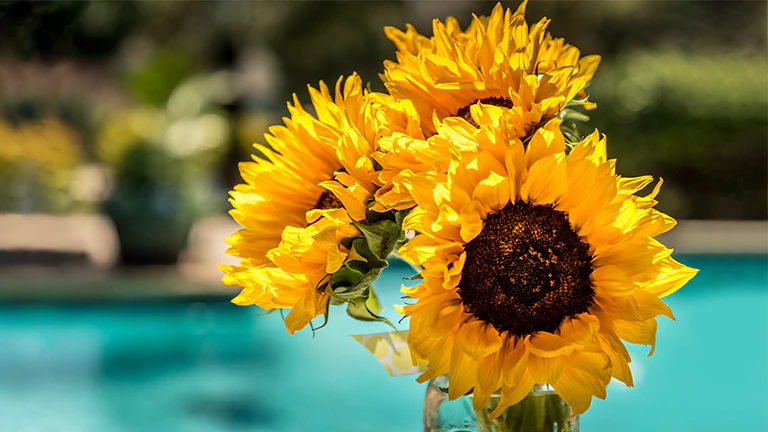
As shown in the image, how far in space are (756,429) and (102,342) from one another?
4.48 metres

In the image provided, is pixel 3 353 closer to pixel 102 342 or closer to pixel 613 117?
pixel 102 342

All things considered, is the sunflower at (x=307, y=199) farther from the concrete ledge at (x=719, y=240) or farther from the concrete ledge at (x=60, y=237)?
the concrete ledge at (x=719, y=240)

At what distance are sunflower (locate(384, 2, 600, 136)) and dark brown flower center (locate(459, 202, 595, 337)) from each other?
0.38ft

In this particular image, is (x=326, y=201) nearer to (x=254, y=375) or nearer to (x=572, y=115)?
(x=572, y=115)

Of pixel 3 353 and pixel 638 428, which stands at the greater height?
pixel 3 353

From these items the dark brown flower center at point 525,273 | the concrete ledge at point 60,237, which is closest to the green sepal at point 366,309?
the dark brown flower center at point 525,273

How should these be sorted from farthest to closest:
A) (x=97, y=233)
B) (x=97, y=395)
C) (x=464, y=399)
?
(x=97, y=233)
(x=97, y=395)
(x=464, y=399)

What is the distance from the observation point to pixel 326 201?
105 centimetres

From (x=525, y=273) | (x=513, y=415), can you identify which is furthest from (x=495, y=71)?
(x=513, y=415)

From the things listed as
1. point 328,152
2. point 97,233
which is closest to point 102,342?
point 97,233

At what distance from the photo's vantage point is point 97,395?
520 cm

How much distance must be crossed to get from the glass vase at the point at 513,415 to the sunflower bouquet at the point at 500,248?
0.13 meters

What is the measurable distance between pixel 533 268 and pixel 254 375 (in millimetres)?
4939

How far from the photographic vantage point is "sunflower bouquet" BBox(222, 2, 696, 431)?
823 millimetres
